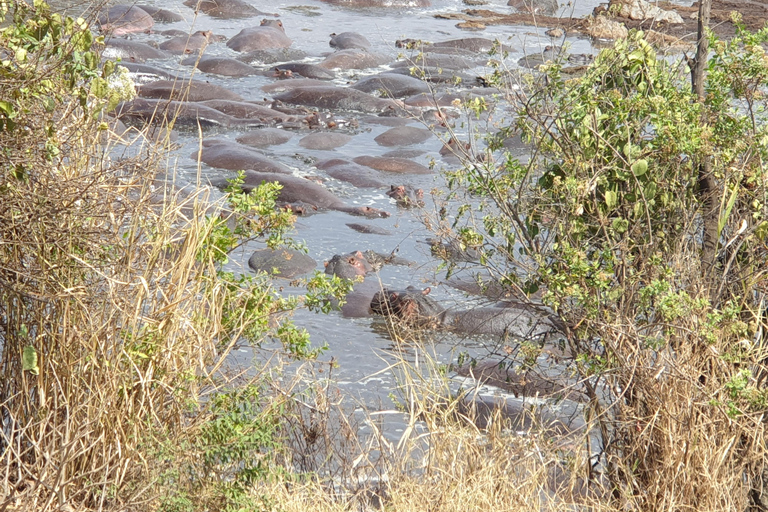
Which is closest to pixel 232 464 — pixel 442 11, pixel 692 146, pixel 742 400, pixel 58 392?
pixel 58 392

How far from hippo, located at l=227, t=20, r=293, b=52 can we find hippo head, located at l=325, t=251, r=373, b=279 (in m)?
11.5

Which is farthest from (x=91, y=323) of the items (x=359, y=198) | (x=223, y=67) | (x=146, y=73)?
(x=223, y=67)

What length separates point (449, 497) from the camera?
3824 mm

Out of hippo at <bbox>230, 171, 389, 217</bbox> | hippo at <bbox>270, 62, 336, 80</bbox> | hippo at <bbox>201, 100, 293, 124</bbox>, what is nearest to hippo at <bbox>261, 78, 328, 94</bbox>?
hippo at <bbox>270, 62, 336, 80</bbox>

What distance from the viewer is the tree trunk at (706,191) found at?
4367mm

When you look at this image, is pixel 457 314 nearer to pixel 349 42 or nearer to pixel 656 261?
pixel 656 261

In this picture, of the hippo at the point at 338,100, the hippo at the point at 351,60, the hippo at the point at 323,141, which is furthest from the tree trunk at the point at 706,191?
the hippo at the point at 351,60

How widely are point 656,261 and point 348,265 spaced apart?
461 cm

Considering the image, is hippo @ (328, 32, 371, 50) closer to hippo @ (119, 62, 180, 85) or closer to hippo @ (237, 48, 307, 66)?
hippo @ (237, 48, 307, 66)

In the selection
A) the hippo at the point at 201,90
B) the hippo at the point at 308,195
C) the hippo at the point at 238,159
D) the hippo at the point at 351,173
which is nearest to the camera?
the hippo at the point at 308,195

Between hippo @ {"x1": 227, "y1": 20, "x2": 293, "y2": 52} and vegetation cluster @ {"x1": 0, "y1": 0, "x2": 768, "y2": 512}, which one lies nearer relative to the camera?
vegetation cluster @ {"x1": 0, "y1": 0, "x2": 768, "y2": 512}

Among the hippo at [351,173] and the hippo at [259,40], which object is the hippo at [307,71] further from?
the hippo at [351,173]

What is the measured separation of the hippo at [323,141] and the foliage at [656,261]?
29.4ft

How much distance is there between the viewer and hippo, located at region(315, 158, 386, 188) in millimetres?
11891
